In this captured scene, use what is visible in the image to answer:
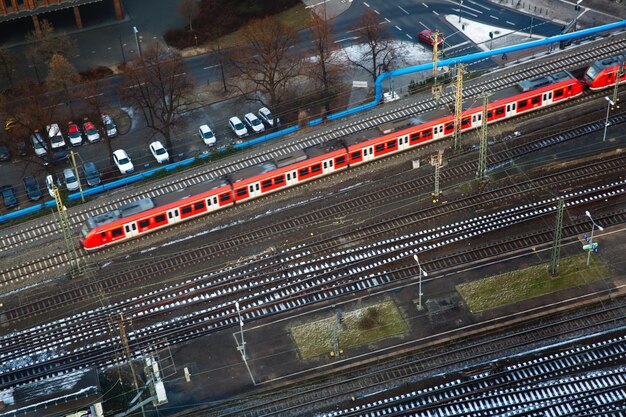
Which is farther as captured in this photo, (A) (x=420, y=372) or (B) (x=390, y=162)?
(B) (x=390, y=162)

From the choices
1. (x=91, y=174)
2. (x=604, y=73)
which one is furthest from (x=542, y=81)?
(x=91, y=174)

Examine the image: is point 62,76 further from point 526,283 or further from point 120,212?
point 526,283

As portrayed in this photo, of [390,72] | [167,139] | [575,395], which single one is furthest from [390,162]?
[575,395]

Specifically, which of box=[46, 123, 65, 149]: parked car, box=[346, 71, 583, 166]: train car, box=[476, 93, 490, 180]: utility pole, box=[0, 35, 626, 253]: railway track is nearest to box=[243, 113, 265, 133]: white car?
box=[0, 35, 626, 253]: railway track

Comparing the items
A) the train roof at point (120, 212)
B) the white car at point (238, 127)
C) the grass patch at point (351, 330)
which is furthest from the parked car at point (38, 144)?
the grass patch at point (351, 330)

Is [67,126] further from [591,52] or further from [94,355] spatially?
[591,52]

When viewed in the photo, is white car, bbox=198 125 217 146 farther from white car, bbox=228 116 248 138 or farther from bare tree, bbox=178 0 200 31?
bare tree, bbox=178 0 200 31
